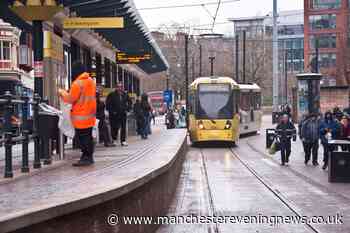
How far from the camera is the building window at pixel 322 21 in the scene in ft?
400

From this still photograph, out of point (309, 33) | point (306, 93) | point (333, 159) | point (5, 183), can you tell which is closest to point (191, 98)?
point (306, 93)

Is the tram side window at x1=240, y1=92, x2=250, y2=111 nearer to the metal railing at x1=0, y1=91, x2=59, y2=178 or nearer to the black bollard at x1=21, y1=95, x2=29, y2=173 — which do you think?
the metal railing at x1=0, y1=91, x2=59, y2=178

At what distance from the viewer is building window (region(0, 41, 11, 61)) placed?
6388 centimetres

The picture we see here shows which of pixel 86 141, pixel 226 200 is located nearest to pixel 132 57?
pixel 226 200

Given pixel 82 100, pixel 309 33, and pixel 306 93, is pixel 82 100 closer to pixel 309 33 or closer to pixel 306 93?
pixel 306 93

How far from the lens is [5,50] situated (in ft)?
211

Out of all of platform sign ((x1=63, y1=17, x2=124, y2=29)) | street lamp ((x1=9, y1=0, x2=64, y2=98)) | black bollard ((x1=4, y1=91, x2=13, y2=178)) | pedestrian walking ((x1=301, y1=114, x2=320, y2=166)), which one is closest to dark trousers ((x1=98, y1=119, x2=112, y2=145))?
platform sign ((x1=63, y1=17, x2=124, y2=29))

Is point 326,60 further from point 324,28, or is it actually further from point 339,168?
point 339,168

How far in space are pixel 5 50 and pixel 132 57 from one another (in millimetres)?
35320

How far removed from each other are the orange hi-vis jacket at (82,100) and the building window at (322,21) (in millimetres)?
114366

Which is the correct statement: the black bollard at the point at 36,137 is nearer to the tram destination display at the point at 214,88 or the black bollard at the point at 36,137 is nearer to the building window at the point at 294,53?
the tram destination display at the point at 214,88

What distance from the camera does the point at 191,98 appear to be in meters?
34.8

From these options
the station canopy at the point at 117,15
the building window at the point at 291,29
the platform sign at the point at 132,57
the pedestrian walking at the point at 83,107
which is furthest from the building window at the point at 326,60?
the pedestrian walking at the point at 83,107

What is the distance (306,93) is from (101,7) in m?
18.3
